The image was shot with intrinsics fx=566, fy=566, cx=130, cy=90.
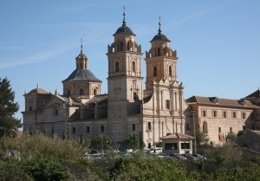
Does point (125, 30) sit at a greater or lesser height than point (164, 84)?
greater

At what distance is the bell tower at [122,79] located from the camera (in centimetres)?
7512

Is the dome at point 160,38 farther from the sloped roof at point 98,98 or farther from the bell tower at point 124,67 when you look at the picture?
the sloped roof at point 98,98

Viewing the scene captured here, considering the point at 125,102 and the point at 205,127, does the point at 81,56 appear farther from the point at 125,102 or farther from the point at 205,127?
the point at 205,127

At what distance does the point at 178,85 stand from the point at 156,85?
4921 millimetres

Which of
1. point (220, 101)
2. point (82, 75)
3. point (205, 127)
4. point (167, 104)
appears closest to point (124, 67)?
point (167, 104)

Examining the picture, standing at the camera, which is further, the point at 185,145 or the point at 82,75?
the point at 82,75

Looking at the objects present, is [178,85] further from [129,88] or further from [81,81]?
[81,81]

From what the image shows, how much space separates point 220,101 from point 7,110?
4143 cm

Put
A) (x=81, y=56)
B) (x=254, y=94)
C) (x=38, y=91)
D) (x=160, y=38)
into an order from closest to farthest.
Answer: (x=160, y=38) → (x=38, y=91) → (x=81, y=56) → (x=254, y=94)

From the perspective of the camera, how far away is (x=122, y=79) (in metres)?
76.1

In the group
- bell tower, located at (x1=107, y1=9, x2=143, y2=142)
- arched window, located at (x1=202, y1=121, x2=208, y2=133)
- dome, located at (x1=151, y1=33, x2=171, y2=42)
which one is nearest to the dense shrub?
bell tower, located at (x1=107, y1=9, x2=143, y2=142)

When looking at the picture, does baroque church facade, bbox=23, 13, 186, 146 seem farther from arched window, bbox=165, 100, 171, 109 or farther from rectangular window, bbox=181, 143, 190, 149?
rectangular window, bbox=181, 143, 190, 149

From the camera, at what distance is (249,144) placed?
70375 millimetres

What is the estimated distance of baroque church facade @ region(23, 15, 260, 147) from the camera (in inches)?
2965
